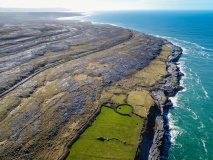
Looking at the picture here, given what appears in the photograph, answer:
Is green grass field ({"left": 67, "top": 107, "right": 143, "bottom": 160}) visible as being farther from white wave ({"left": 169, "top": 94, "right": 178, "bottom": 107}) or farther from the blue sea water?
white wave ({"left": 169, "top": 94, "right": 178, "bottom": 107})

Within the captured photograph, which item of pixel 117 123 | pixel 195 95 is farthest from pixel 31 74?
pixel 195 95

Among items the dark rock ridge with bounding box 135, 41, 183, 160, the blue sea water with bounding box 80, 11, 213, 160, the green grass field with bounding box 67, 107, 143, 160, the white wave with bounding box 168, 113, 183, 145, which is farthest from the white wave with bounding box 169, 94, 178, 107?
the green grass field with bounding box 67, 107, 143, 160

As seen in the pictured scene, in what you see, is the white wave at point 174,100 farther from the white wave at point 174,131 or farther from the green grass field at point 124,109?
the green grass field at point 124,109

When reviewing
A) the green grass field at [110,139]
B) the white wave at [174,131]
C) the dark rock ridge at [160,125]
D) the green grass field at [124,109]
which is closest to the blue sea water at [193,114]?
the white wave at [174,131]

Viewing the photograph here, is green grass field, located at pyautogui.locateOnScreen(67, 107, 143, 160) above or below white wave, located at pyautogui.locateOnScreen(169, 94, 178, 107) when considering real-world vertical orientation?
above

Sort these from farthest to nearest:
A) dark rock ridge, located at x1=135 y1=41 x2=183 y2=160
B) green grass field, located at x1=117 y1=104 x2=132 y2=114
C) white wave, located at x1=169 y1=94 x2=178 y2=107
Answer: white wave, located at x1=169 y1=94 x2=178 y2=107
green grass field, located at x1=117 y1=104 x2=132 y2=114
dark rock ridge, located at x1=135 y1=41 x2=183 y2=160

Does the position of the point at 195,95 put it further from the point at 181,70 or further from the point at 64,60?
the point at 64,60
